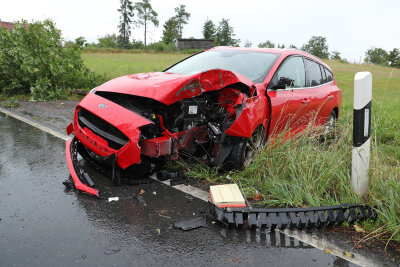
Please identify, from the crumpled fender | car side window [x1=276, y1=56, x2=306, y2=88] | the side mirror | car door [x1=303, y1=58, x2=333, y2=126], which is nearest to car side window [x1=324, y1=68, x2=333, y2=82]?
car door [x1=303, y1=58, x2=333, y2=126]

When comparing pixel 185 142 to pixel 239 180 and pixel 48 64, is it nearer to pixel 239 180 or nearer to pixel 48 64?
pixel 239 180

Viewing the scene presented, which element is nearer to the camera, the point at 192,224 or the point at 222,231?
the point at 222,231

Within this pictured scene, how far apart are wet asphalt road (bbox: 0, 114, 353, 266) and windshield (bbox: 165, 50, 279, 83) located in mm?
1980

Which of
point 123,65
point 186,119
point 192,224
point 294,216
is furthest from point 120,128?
point 123,65

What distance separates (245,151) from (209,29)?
75082mm

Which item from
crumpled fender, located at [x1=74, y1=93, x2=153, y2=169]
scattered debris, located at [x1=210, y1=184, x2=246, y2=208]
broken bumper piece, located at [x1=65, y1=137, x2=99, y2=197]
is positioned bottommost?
scattered debris, located at [x1=210, y1=184, x2=246, y2=208]

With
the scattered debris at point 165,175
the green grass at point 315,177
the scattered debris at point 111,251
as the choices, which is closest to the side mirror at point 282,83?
the green grass at point 315,177

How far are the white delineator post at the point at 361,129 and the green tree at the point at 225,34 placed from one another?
73.5 metres

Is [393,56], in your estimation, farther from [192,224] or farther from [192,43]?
[192,224]

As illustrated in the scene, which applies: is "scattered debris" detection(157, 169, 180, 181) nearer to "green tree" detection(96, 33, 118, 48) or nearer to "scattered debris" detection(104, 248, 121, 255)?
"scattered debris" detection(104, 248, 121, 255)

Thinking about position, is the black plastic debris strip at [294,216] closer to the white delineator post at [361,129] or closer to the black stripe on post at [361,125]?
the white delineator post at [361,129]

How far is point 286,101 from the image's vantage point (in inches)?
193

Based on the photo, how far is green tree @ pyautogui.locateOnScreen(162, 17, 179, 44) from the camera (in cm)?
7469

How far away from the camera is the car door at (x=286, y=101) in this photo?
4722mm
